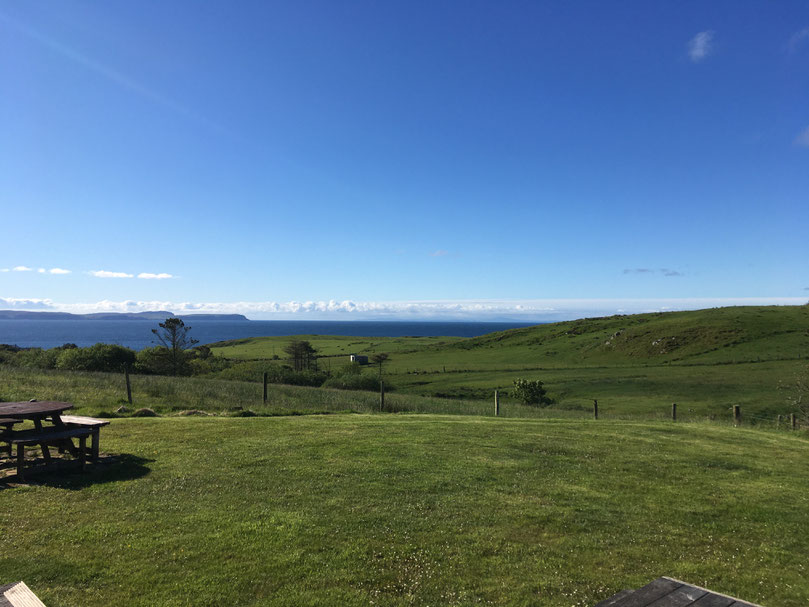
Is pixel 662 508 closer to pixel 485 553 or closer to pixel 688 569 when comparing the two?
pixel 688 569

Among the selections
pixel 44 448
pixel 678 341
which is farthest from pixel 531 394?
pixel 678 341

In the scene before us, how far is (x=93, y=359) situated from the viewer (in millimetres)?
50125

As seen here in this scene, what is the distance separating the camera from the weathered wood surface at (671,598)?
3.91 meters

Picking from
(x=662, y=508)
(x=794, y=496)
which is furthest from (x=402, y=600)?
(x=794, y=496)

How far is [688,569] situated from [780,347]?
89.6m

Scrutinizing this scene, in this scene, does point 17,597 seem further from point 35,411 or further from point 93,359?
point 93,359

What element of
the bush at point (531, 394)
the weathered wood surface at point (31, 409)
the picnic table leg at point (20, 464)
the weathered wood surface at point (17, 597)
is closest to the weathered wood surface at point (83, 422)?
the weathered wood surface at point (31, 409)

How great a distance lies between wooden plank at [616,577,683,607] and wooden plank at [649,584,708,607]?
4 cm

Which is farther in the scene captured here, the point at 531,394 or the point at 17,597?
the point at 531,394

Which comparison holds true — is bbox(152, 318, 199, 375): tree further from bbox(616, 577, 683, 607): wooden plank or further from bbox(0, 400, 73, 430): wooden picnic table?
bbox(616, 577, 683, 607): wooden plank

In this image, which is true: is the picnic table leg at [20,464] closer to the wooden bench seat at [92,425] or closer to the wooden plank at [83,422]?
the wooden bench seat at [92,425]

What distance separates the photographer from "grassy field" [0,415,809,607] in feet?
18.8

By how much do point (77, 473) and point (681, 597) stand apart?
11.1 meters

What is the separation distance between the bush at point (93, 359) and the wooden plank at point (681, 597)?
182 feet
